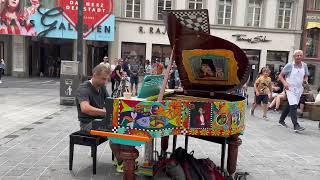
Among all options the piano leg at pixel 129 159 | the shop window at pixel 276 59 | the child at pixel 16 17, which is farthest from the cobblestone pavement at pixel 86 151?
the shop window at pixel 276 59

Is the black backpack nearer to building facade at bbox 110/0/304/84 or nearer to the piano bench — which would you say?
the piano bench

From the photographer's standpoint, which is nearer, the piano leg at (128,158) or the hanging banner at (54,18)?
the piano leg at (128,158)

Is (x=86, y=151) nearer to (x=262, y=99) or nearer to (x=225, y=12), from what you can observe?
(x=262, y=99)

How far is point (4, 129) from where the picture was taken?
305 inches

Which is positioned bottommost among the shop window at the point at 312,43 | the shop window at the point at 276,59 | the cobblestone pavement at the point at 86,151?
the cobblestone pavement at the point at 86,151

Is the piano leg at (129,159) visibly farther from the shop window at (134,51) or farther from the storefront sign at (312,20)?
the storefront sign at (312,20)

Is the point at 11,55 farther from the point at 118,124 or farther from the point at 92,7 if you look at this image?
the point at 118,124

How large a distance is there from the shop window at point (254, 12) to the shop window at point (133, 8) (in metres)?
8.10

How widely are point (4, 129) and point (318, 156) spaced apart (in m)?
5.78

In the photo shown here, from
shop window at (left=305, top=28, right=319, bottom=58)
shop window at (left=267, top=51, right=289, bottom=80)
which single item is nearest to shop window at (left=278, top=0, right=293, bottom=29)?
shop window at (left=305, top=28, right=319, bottom=58)

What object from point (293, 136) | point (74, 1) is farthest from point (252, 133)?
point (74, 1)

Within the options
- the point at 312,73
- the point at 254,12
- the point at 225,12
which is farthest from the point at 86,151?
the point at 312,73

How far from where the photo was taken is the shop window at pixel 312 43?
1179 inches

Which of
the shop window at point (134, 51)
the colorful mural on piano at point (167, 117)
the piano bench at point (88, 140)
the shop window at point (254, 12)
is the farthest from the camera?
the shop window at point (254, 12)
